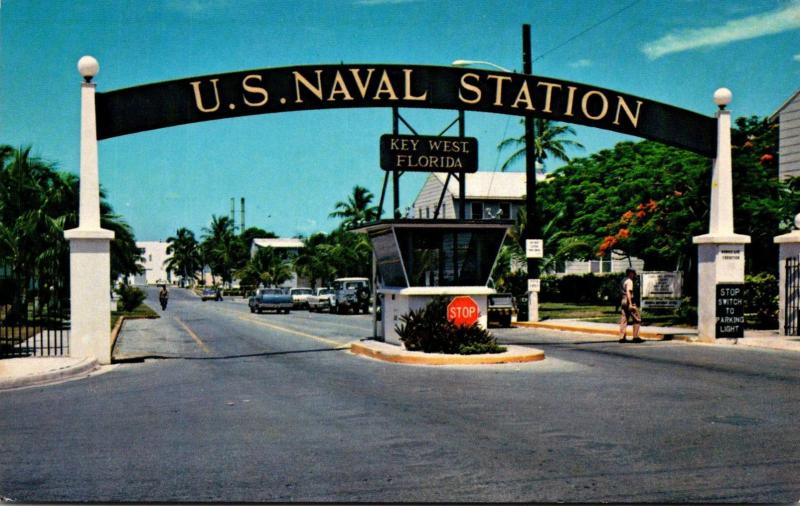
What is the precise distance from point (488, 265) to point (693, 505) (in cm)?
1267

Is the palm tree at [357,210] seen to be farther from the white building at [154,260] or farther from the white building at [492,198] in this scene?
the white building at [154,260]

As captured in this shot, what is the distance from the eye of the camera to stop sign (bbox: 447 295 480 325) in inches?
677

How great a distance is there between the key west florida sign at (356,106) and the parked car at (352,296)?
1055 inches

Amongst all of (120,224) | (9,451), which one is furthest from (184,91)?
(120,224)

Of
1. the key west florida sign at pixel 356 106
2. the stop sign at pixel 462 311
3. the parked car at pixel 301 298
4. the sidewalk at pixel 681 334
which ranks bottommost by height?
the parked car at pixel 301 298

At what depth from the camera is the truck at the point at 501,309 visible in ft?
97.8

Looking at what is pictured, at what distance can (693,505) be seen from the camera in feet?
19.1

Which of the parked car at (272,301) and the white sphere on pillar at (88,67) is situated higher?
the white sphere on pillar at (88,67)

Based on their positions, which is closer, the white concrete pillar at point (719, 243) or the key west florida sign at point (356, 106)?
the key west florida sign at point (356, 106)

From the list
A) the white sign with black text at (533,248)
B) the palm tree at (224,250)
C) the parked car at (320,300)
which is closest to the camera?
the white sign with black text at (533,248)

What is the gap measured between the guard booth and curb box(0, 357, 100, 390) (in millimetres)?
6512

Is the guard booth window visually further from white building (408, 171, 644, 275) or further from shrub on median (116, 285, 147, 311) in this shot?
white building (408, 171, 644, 275)

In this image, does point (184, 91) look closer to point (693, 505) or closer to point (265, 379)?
point (265, 379)

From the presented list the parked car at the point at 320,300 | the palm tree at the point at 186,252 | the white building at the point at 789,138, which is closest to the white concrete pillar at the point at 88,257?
the white building at the point at 789,138
